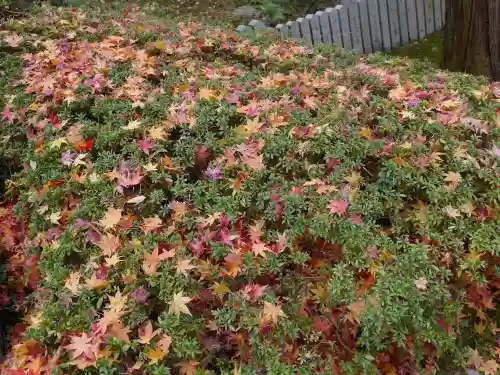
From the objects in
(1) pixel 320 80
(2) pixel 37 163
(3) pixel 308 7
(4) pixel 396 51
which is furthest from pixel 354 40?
(2) pixel 37 163

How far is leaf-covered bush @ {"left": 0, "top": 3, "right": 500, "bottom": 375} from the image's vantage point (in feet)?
7.10

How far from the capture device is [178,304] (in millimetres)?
2154

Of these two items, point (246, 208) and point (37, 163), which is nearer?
point (246, 208)

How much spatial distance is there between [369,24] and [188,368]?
18.0ft

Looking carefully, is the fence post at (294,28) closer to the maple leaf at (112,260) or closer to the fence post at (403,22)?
the fence post at (403,22)

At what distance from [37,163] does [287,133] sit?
148 cm

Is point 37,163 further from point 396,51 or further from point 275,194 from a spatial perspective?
point 396,51

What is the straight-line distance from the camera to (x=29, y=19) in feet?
14.7

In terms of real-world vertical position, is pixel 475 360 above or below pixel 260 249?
below

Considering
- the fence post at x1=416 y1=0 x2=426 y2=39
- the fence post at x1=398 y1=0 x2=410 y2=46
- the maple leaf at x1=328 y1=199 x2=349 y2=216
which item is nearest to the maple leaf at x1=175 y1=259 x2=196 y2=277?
the maple leaf at x1=328 y1=199 x2=349 y2=216

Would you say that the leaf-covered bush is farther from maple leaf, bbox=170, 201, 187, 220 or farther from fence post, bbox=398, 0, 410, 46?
fence post, bbox=398, 0, 410, 46

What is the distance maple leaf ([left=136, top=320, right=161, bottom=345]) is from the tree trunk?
13.1ft

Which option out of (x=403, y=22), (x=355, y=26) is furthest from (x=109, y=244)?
(x=403, y=22)

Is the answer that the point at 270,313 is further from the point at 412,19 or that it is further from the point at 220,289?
the point at 412,19
